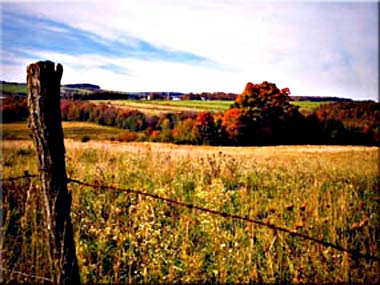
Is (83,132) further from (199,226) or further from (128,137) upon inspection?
(199,226)

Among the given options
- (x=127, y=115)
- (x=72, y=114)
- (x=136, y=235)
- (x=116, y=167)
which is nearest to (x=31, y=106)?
(x=136, y=235)

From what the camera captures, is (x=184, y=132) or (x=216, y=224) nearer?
(x=216, y=224)

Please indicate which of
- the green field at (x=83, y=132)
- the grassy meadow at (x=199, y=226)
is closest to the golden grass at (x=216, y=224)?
the grassy meadow at (x=199, y=226)

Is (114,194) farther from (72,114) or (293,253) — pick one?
(72,114)

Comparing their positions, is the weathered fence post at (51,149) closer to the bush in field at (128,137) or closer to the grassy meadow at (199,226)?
the grassy meadow at (199,226)

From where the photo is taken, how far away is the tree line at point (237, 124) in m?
7.69

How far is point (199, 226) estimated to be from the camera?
155 inches

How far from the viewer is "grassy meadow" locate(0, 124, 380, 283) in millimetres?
3027

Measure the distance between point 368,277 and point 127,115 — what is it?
1276 centimetres

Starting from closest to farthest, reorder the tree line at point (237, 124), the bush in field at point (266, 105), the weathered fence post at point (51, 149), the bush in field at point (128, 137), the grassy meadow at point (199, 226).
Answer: the weathered fence post at point (51, 149), the grassy meadow at point (199, 226), the bush in field at point (266, 105), the tree line at point (237, 124), the bush in field at point (128, 137)

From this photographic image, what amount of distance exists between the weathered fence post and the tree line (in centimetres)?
358

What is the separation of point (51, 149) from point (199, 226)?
7.13 feet

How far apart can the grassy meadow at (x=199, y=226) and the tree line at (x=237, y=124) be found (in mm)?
936

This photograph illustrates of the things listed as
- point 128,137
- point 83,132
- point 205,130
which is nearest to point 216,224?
point 83,132
